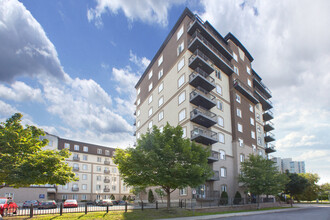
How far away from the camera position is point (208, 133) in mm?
35125

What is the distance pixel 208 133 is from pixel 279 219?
15141mm

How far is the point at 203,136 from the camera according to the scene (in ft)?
105

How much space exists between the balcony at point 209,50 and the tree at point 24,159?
78.4 feet

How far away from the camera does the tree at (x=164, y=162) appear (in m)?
22.8

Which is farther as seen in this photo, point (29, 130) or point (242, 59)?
point (242, 59)

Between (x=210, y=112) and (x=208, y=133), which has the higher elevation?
(x=210, y=112)

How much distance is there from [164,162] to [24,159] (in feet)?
38.0

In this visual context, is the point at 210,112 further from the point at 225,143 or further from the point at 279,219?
the point at 279,219

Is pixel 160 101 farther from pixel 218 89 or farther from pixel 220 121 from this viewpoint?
pixel 220 121

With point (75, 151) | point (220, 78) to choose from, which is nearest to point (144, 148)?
point (220, 78)

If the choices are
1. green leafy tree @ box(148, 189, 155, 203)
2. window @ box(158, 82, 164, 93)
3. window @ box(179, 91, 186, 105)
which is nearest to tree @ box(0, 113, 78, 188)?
window @ box(179, 91, 186, 105)

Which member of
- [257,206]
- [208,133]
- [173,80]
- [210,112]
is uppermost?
[173,80]

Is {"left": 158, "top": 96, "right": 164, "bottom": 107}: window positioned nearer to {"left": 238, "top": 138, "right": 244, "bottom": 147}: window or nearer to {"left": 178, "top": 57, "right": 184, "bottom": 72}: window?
{"left": 178, "top": 57, "right": 184, "bottom": 72}: window

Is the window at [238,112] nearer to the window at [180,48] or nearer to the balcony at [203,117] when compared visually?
the balcony at [203,117]
